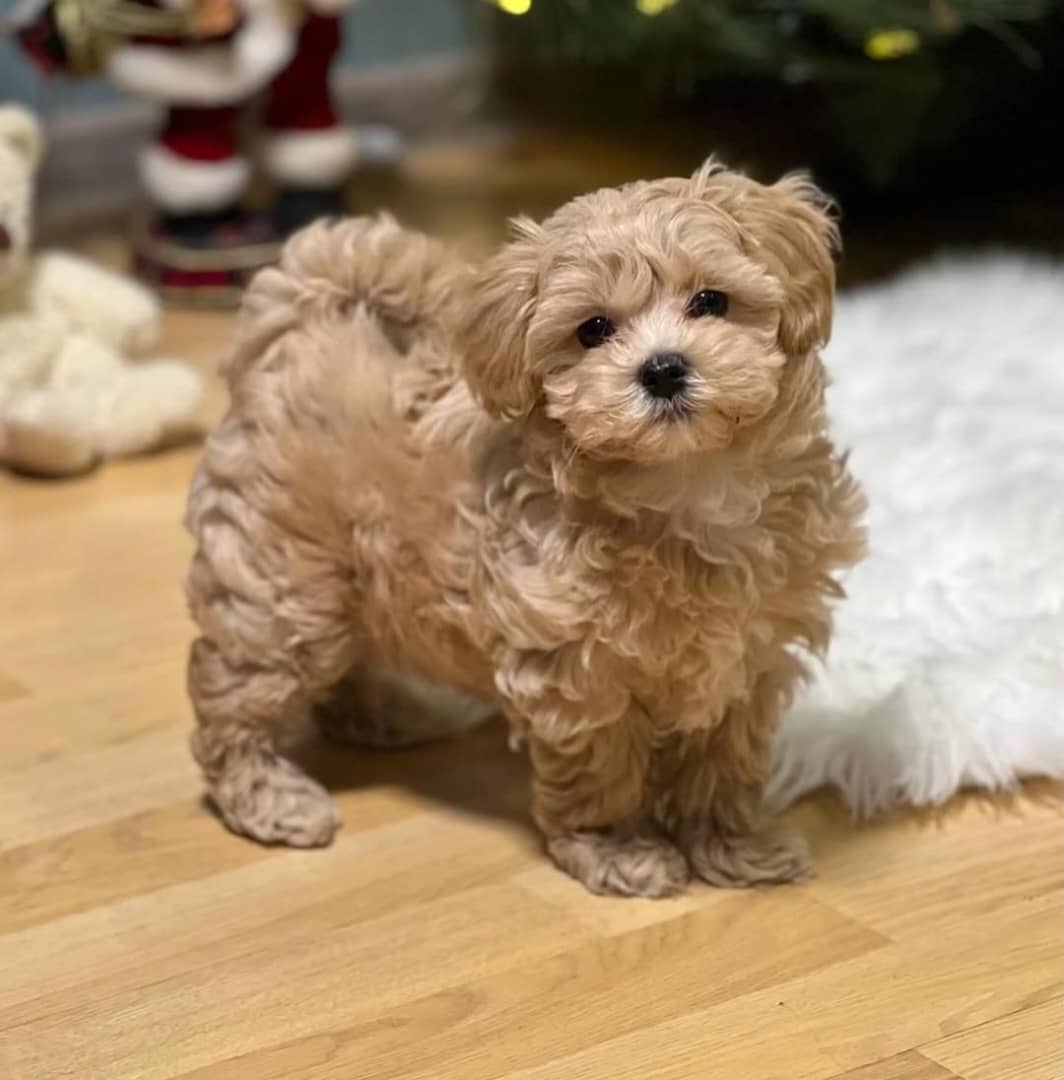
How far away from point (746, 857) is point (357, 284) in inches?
21.7

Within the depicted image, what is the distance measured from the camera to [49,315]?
8.12 ft

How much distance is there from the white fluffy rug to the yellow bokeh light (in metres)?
0.52

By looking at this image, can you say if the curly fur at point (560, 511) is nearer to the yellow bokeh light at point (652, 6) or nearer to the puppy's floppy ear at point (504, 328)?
the puppy's floppy ear at point (504, 328)

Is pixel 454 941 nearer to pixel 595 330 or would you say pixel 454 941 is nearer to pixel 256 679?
pixel 256 679

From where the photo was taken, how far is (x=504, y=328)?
4.28 feet

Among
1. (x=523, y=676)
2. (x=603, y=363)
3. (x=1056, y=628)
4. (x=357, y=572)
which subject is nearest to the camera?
(x=603, y=363)

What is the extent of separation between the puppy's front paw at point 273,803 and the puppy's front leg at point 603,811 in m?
0.18

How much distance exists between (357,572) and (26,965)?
1.27 ft

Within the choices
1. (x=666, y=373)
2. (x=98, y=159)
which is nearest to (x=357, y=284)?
(x=666, y=373)

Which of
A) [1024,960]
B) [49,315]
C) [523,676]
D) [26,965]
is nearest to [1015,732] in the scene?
[1024,960]

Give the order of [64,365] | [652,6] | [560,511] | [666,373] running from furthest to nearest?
[652,6] < [64,365] < [560,511] < [666,373]

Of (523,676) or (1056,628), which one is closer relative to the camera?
(523,676)

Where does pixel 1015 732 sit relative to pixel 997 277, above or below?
above

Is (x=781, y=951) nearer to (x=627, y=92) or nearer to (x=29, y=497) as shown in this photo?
(x=29, y=497)
